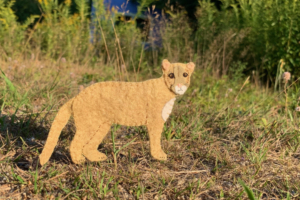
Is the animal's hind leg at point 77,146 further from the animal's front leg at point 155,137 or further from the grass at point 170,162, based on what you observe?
the animal's front leg at point 155,137

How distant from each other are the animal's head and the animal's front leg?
0.23m

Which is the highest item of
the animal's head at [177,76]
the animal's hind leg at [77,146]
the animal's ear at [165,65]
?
the animal's ear at [165,65]

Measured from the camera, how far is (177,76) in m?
1.66

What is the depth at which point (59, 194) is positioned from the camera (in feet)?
4.98

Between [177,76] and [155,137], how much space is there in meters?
0.38

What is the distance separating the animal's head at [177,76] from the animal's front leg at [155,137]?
0.23m

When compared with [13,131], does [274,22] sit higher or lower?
higher

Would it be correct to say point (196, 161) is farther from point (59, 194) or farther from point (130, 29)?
point (130, 29)

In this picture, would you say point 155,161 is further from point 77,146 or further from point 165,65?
point 165,65

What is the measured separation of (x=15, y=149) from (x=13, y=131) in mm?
294

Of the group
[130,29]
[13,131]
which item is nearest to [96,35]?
[130,29]

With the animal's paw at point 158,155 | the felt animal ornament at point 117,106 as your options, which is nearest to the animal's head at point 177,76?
the felt animal ornament at point 117,106

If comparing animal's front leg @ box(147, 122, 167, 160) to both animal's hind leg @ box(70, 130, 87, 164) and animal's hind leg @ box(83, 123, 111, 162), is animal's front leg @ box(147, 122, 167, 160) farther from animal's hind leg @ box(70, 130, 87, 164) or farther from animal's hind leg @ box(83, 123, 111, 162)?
animal's hind leg @ box(70, 130, 87, 164)

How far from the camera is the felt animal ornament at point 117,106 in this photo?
166cm
